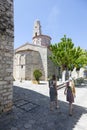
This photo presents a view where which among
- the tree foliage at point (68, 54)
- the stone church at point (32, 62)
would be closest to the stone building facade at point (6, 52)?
the tree foliage at point (68, 54)

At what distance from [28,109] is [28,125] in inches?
66.1

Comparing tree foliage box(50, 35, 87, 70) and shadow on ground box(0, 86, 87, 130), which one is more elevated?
tree foliage box(50, 35, 87, 70)

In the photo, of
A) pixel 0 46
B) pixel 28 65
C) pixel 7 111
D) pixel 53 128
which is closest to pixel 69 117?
pixel 53 128

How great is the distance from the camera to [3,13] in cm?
656

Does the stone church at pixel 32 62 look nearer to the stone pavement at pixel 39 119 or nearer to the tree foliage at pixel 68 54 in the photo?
the tree foliage at pixel 68 54

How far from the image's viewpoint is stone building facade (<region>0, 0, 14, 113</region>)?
250 inches

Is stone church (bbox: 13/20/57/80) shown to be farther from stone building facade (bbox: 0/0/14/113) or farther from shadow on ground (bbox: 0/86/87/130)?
stone building facade (bbox: 0/0/14/113)

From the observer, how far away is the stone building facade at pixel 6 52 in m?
6.35

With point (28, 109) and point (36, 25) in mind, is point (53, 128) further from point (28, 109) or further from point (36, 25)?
point (36, 25)

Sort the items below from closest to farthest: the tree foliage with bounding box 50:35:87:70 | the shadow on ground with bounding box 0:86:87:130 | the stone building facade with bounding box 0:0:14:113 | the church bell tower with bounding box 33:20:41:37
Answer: the shadow on ground with bounding box 0:86:87:130 < the stone building facade with bounding box 0:0:14:113 < the tree foliage with bounding box 50:35:87:70 < the church bell tower with bounding box 33:20:41:37

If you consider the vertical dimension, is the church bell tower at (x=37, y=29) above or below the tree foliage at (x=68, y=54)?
above

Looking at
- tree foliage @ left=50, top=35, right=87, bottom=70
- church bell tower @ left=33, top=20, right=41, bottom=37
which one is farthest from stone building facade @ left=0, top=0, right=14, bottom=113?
church bell tower @ left=33, top=20, right=41, bottom=37

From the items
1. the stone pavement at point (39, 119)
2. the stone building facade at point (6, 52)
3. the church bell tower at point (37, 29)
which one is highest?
the church bell tower at point (37, 29)

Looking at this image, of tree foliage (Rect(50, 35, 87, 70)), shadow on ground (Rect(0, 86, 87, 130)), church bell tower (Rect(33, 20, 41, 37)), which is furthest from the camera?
church bell tower (Rect(33, 20, 41, 37))
